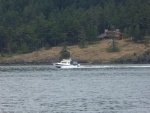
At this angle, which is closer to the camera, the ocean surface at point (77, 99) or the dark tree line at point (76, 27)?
the ocean surface at point (77, 99)

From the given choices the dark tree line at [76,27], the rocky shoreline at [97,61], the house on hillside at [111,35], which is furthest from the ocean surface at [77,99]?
the house on hillside at [111,35]

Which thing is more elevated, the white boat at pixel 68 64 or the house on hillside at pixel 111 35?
the house on hillside at pixel 111 35

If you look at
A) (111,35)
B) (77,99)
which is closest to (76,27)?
(111,35)

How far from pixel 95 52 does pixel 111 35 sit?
1251 cm

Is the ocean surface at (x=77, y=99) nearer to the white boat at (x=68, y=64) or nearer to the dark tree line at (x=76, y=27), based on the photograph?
the white boat at (x=68, y=64)

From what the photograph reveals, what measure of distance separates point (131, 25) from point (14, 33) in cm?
3210

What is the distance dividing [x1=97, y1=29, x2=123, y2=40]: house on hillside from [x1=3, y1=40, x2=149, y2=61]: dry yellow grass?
2.16 meters

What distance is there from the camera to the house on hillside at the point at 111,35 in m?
161

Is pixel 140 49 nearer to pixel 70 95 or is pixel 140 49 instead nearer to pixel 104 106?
pixel 70 95

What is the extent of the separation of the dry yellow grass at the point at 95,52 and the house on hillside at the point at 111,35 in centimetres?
216

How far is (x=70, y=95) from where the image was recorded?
61.8 metres

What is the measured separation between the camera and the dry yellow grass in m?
148

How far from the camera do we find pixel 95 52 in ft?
497

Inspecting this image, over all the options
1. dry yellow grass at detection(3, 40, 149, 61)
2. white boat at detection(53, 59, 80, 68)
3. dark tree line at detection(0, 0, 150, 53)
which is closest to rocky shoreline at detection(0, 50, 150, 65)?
dry yellow grass at detection(3, 40, 149, 61)
